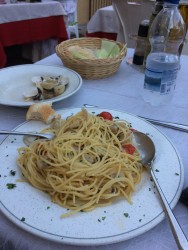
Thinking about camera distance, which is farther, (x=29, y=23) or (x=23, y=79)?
(x=29, y=23)

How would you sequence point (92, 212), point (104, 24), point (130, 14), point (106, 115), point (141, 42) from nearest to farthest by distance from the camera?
point (92, 212)
point (106, 115)
point (141, 42)
point (130, 14)
point (104, 24)

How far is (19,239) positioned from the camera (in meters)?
0.40

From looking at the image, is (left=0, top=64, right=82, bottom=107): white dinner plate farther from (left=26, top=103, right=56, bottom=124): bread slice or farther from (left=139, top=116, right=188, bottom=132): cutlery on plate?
(left=139, top=116, right=188, bottom=132): cutlery on plate

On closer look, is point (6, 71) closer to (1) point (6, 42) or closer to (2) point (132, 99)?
(2) point (132, 99)

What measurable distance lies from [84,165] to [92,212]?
4.2 inches

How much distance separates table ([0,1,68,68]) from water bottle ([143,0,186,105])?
176 cm

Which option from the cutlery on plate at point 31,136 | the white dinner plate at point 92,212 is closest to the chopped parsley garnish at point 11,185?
the white dinner plate at point 92,212

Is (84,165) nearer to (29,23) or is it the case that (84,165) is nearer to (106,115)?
(106,115)

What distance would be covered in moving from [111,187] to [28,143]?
232 mm

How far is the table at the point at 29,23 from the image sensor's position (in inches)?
94.3

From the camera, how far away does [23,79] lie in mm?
954

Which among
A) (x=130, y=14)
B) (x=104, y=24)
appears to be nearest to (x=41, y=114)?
(x=130, y=14)

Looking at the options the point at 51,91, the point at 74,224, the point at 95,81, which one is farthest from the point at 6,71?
the point at 74,224

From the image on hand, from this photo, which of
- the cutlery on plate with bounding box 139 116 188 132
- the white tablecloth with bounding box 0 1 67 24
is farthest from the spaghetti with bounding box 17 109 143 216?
the white tablecloth with bounding box 0 1 67 24
